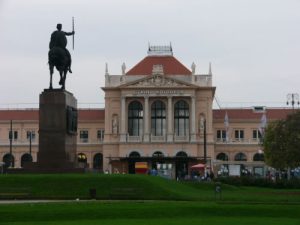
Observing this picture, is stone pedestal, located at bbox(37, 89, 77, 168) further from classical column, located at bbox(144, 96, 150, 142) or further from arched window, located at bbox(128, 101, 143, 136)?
arched window, located at bbox(128, 101, 143, 136)

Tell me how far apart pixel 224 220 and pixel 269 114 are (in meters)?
102

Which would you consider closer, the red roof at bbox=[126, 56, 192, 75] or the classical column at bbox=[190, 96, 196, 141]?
the classical column at bbox=[190, 96, 196, 141]

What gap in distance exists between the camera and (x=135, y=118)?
119750mm

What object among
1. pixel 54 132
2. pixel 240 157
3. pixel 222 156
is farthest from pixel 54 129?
pixel 240 157

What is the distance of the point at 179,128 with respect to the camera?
119312 mm

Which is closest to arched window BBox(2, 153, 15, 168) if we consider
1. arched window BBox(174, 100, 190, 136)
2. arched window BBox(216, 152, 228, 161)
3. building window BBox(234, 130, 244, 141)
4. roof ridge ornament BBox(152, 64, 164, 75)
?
roof ridge ornament BBox(152, 64, 164, 75)

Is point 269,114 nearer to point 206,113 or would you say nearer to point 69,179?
point 206,113

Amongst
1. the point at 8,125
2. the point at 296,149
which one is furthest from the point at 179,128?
the point at 296,149

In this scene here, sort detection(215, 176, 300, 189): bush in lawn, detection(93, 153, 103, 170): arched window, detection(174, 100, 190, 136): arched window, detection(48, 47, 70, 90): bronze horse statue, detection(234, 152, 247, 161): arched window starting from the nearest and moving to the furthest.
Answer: detection(48, 47, 70, 90): bronze horse statue
detection(215, 176, 300, 189): bush in lawn
detection(174, 100, 190, 136): arched window
detection(234, 152, 247, 161): arched window
detection(93, 153, 103, 170): arched window

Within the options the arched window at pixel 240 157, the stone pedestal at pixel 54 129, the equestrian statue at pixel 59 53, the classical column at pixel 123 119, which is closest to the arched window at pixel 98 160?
the classical column at pixel 123 119

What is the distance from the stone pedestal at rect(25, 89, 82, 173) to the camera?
40312 millimetres

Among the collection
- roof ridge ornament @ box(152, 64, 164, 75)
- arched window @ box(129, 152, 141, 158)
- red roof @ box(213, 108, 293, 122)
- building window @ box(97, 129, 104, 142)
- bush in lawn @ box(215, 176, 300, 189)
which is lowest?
bush in lawn @ box(215, 176, 300, 189)

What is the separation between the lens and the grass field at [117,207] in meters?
29.6

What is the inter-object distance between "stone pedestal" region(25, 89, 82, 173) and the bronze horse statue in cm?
133
